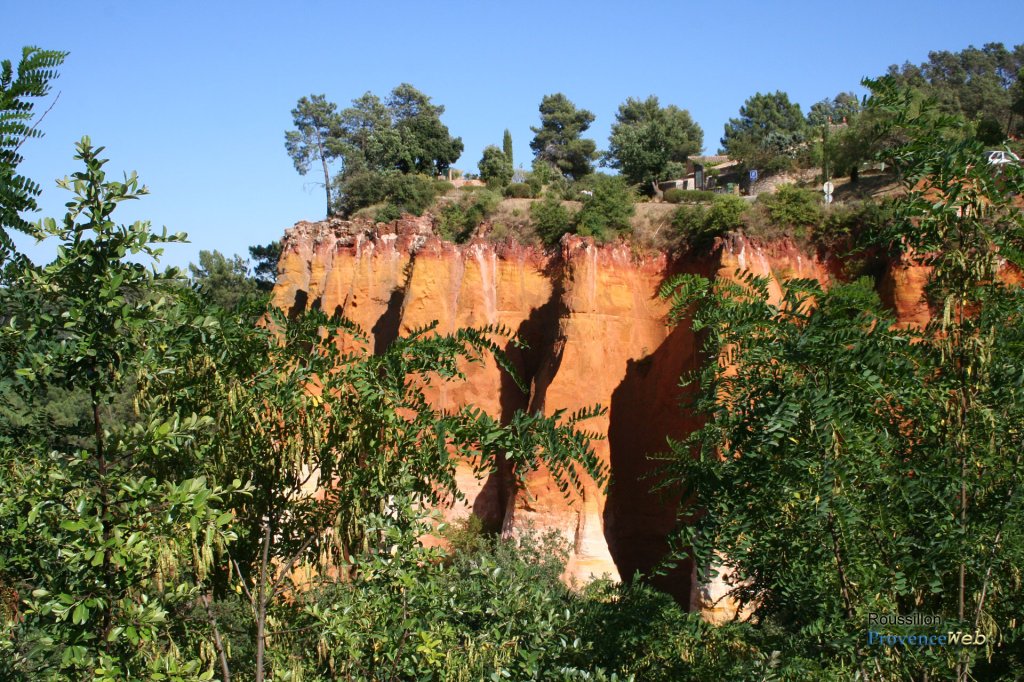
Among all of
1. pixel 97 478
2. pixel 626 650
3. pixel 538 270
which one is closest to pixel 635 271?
pixel 538 270

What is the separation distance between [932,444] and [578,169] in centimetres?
3734

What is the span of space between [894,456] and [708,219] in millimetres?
14231

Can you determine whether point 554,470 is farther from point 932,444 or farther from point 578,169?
point 578,169

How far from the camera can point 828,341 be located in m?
4.92

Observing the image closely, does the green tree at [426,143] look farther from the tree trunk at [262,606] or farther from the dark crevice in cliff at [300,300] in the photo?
the tree trunk at [262,606]

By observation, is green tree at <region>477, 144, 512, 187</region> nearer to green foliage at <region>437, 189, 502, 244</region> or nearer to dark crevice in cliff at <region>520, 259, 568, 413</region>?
green foliage at <region>437, 189, 502, 244</region>

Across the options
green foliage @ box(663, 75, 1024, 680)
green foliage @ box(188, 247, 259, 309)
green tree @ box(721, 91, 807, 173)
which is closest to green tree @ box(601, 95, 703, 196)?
green tree @ box(721, 91, 807, 173)

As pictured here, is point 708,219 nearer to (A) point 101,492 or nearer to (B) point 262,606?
(B) point 262,606

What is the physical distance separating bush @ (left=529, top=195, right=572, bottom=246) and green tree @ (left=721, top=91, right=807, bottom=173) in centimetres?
923

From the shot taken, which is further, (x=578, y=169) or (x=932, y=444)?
(x=578, y=169)

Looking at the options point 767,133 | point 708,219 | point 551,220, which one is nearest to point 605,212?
point 551,220

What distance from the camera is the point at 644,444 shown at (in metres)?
19.0

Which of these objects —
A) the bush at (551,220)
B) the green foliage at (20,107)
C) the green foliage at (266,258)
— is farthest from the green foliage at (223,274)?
Answer: the green foliage at (20,107)

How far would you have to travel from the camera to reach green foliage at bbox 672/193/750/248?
18375 mm
